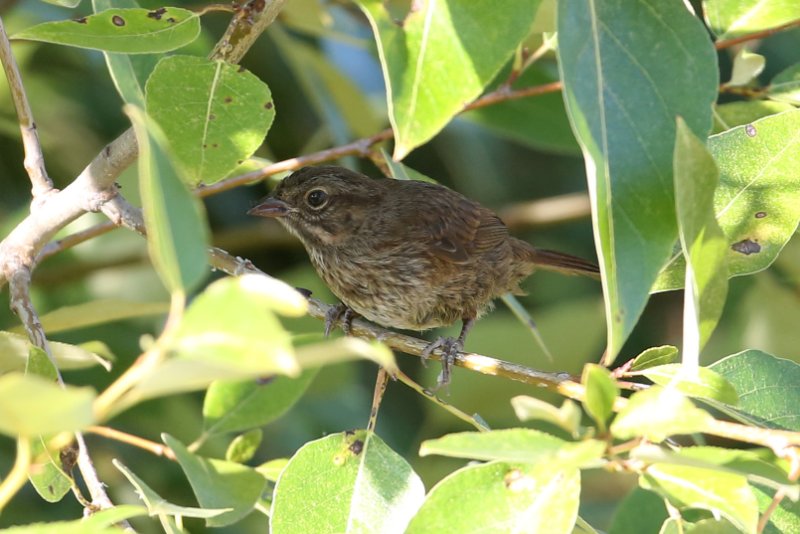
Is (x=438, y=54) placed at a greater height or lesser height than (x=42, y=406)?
greater

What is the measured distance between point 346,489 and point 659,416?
116cm

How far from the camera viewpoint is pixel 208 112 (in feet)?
9.65

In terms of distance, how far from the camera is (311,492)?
266 cm

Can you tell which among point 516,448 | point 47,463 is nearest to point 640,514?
point 516,448

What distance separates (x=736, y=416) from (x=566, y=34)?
3.24 ft

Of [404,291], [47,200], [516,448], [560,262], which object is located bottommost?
[560,262]

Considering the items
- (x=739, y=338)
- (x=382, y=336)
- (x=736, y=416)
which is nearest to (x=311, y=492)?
(x=382, y=336)

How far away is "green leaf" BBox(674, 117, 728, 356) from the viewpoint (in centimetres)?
199

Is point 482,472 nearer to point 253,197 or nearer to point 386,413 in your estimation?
point 386,413

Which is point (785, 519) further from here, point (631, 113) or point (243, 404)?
point (243, 404)

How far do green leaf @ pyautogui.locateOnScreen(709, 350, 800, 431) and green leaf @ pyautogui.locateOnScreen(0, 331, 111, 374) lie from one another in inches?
64.8

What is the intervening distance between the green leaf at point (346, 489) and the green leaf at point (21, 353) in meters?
0.62

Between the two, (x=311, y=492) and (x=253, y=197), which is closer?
(x=311, y=492)

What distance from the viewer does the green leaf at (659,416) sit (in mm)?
1805
